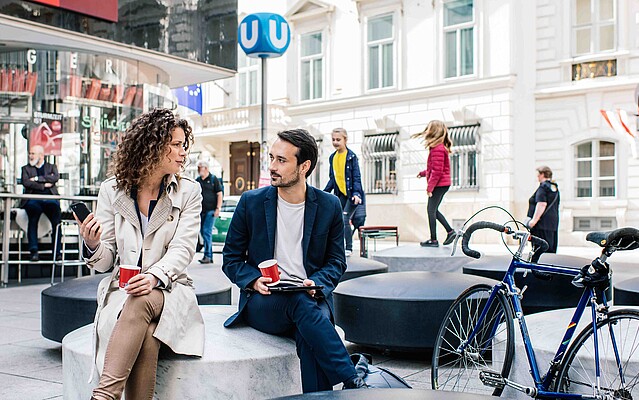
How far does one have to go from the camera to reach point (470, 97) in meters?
22.3

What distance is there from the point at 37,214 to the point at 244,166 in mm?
17741

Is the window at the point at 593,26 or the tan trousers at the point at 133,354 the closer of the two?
the tan trousers at the point at 133,354

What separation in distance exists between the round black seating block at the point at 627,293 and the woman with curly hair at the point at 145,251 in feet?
10.9

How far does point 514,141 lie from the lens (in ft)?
70.4

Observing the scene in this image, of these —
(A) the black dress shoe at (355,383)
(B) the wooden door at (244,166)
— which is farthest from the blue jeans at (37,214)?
(B) the wooden door at (244,166)

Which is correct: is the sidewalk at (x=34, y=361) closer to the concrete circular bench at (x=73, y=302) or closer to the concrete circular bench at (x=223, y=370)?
the concrete circular bench at (x=73, y=302)

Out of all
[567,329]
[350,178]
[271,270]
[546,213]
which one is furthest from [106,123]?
[567,329]

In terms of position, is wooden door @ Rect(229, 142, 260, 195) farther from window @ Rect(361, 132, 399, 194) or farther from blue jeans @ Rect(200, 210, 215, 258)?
blue jeans @ Rect(200, 210, 215, 258)

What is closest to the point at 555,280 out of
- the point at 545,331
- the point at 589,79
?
the point at 545,331

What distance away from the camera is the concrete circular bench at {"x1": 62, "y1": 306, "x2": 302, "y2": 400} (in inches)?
137

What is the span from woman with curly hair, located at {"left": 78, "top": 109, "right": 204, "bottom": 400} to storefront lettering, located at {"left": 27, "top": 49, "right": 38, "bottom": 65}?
328 inches

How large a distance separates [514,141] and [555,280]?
15.2 m

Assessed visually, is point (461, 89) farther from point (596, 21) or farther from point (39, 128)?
point (39, 128)

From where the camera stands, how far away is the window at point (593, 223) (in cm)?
2002
